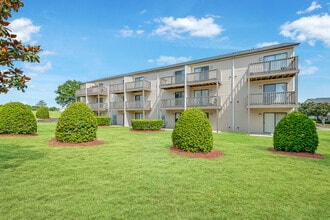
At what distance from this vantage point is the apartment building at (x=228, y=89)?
16.8m

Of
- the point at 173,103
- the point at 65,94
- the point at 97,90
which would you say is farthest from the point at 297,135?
the point at 65,94

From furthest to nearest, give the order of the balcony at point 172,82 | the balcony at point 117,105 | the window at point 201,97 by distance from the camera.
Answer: the balcony at point 117,105, the balcony at point 172,82, the window at point 201,97

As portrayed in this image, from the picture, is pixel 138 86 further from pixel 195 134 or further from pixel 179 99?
pixel 195 134

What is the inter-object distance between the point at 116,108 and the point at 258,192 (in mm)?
27285

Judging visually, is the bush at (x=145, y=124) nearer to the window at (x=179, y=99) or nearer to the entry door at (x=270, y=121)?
the window at (x=179, y=99)

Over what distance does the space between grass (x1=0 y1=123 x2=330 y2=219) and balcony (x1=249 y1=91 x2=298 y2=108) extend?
33.4 feet

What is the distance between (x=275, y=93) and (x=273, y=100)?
0.71 m

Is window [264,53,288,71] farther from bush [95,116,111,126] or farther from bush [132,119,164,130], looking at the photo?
bush [95,116,111,126]

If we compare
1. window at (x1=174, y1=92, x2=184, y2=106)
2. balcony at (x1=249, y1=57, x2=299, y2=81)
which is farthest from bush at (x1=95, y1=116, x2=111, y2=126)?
balcony at (x1=249, y1=57, x2=299, y2=81)

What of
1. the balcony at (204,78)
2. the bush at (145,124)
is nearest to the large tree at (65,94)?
the bush at (145,124)

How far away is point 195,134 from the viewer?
26.8 ft

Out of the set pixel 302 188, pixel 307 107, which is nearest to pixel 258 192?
pixel 302 188

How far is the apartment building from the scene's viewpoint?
663 inches

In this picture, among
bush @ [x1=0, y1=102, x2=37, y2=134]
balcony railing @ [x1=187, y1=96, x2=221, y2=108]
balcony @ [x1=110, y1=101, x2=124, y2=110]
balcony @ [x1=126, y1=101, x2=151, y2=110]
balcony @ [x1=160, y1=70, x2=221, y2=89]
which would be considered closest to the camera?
bush @ [x1=0, y1=102, x2=37, y2=134]
